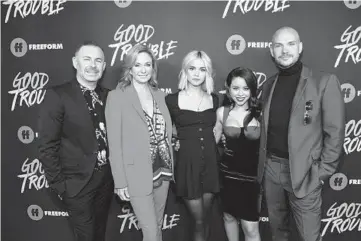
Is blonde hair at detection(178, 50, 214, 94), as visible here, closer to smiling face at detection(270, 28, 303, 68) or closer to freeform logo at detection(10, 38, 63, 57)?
smiling face at detection(270, 28, 303, 68)

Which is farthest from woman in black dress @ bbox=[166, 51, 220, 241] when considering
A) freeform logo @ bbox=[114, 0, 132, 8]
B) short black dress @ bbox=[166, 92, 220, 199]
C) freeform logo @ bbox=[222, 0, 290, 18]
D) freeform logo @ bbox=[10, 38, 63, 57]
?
freeform logo @ bbox=[10, 38, 63, 57]

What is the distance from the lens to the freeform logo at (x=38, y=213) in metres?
2.85

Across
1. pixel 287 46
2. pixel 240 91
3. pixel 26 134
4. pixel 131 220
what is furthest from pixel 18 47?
pixel 287 46

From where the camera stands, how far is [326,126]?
192 centimetres

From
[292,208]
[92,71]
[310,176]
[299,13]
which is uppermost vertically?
[299,13]

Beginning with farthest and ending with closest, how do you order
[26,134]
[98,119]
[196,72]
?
[26,134] → [196,72] → [98,119]

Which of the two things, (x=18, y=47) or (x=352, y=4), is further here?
(x=18, y=47)

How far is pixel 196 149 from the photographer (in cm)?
211

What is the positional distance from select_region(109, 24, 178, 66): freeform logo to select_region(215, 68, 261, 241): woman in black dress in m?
0.71

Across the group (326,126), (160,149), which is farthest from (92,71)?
(326,126)

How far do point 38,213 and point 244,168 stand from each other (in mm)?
1967

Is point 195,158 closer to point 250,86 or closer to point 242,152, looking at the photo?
point 242,152

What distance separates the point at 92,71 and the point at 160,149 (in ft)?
2.20

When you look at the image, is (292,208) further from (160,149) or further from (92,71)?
(92,71)
